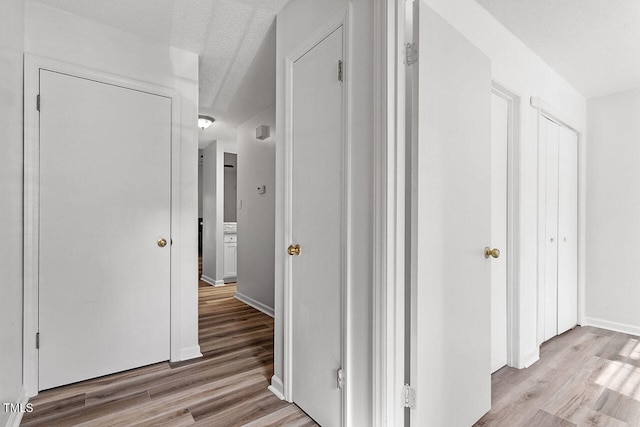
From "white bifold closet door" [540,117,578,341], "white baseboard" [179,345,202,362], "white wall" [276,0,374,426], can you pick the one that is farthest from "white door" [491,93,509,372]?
"white baseboard" [179,345,202,362]

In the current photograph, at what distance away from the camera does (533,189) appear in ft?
7.98

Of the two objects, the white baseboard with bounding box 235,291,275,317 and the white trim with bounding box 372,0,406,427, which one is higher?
the white trim with bounding box 372,0,406,427

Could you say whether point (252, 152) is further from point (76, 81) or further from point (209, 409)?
point (209, 409)

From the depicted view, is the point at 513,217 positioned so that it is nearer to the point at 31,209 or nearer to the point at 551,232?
the point at 551,232

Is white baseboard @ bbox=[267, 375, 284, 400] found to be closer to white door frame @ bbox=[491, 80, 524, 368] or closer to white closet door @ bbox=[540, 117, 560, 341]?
white door frame @ bbox=[491, 80, 524, 368]

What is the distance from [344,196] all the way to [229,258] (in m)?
4.39

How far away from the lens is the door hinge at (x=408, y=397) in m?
1.33

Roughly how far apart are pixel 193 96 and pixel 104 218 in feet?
3.65

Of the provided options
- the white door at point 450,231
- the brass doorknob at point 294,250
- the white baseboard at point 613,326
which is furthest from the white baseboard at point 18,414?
the white baseboard at point 613,326

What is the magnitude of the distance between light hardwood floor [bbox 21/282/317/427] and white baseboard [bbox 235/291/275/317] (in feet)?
3.03

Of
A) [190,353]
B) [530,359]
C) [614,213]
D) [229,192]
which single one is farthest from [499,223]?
[229,192]

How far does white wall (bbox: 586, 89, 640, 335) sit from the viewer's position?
3064 mm

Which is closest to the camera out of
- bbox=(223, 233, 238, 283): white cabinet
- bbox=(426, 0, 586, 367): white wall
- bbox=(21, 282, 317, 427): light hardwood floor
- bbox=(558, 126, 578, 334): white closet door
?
bbox=(21, 282, 317, 427): light hardwood floor

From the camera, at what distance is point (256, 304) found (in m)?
3.90
